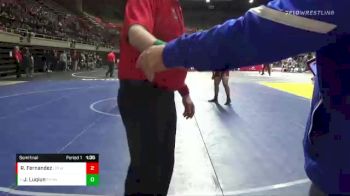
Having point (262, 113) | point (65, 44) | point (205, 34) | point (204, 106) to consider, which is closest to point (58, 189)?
point (205, 34)

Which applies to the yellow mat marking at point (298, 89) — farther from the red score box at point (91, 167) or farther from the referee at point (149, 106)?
the referee at point (149, 106)

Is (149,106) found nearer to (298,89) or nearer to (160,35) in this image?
(160,35)

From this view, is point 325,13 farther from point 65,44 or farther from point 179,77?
point 65,44

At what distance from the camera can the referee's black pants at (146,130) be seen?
6.71 feet

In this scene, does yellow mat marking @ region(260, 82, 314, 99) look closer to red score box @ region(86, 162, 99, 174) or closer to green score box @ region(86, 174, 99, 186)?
green score box @ region(86, 174, 99, 186)

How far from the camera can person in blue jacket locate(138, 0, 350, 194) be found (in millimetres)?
1013

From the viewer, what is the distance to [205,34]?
3.64 feet

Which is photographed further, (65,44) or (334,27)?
(65,44)

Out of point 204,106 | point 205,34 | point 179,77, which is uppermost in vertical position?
point 205,34

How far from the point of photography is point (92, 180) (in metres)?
4.38

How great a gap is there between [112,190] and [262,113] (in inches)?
256

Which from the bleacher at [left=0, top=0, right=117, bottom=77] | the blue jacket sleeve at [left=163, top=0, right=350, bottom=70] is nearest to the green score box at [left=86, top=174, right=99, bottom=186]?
the blue jacket sleeve at [left=163, top=0, right=350, bottom=70]
